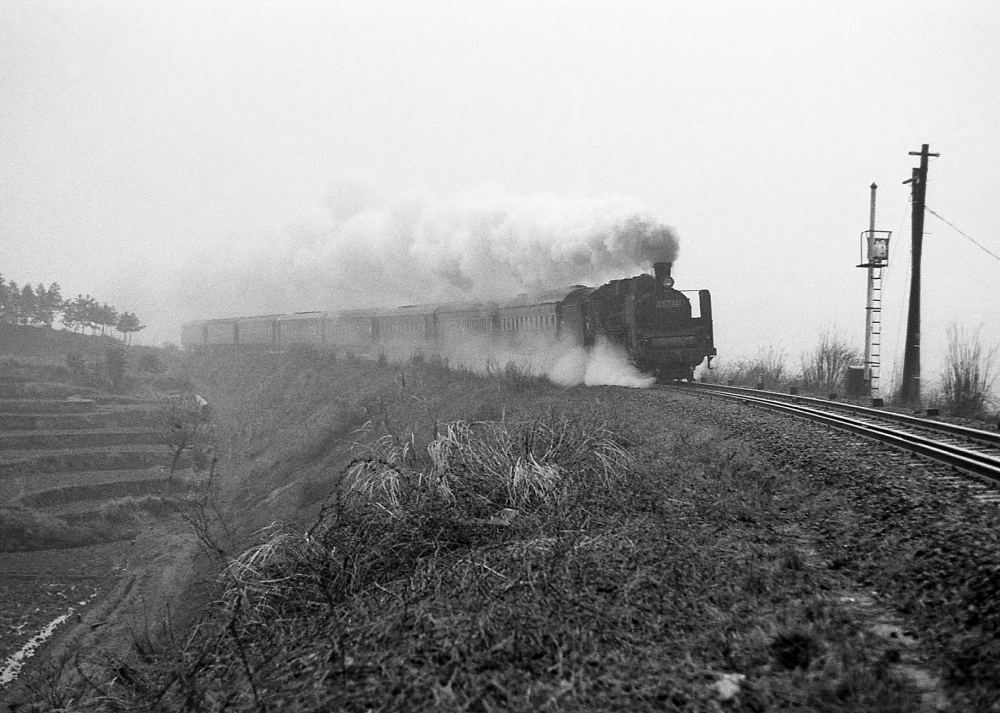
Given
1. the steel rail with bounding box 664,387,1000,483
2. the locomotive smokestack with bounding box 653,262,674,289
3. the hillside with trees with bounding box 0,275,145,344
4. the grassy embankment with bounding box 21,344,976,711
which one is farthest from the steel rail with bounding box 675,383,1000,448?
the hillside with trees with bounding box 0,275,145,344

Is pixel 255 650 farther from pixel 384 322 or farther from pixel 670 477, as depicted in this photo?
pixel 384 322

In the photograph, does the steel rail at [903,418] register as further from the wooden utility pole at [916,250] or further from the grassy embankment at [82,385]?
the grassy embankment at [82,385]

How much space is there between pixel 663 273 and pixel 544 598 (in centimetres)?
1520

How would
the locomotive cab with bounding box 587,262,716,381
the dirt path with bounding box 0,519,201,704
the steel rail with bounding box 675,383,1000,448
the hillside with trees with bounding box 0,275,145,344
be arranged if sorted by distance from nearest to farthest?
1. the steel rail with bounding box 675,383,1000,448
2. the dirt path with bounding box 0,519,201,704
3. the locomotive cab with bounding box 587,262,716,381
4. the hillside with trees with bounding box 0,275,145,344

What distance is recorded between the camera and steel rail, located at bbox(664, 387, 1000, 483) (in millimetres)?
7090

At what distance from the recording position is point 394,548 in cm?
581

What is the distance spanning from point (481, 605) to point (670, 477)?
12.0ft

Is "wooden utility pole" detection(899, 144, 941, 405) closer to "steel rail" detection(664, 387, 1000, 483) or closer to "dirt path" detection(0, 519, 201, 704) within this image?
"steel rail" detection(664, 387, 1000, 483)

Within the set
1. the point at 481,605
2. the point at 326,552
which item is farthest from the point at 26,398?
the point at 481,605

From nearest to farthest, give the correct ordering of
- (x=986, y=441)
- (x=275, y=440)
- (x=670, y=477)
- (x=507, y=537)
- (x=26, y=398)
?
(x=507, y=537)
(x=670, y=477)
(x=986, y=441)
(x=275, y=440)
(x=26, y=398)

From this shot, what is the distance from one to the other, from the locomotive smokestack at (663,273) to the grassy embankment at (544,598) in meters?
9.23

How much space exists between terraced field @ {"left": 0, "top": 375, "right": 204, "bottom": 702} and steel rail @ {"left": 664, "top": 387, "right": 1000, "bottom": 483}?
9751mm

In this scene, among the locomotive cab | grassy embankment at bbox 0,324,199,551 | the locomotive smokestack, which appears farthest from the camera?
the locomotive smokestack

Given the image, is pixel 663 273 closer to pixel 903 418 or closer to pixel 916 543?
pixel 903 418
